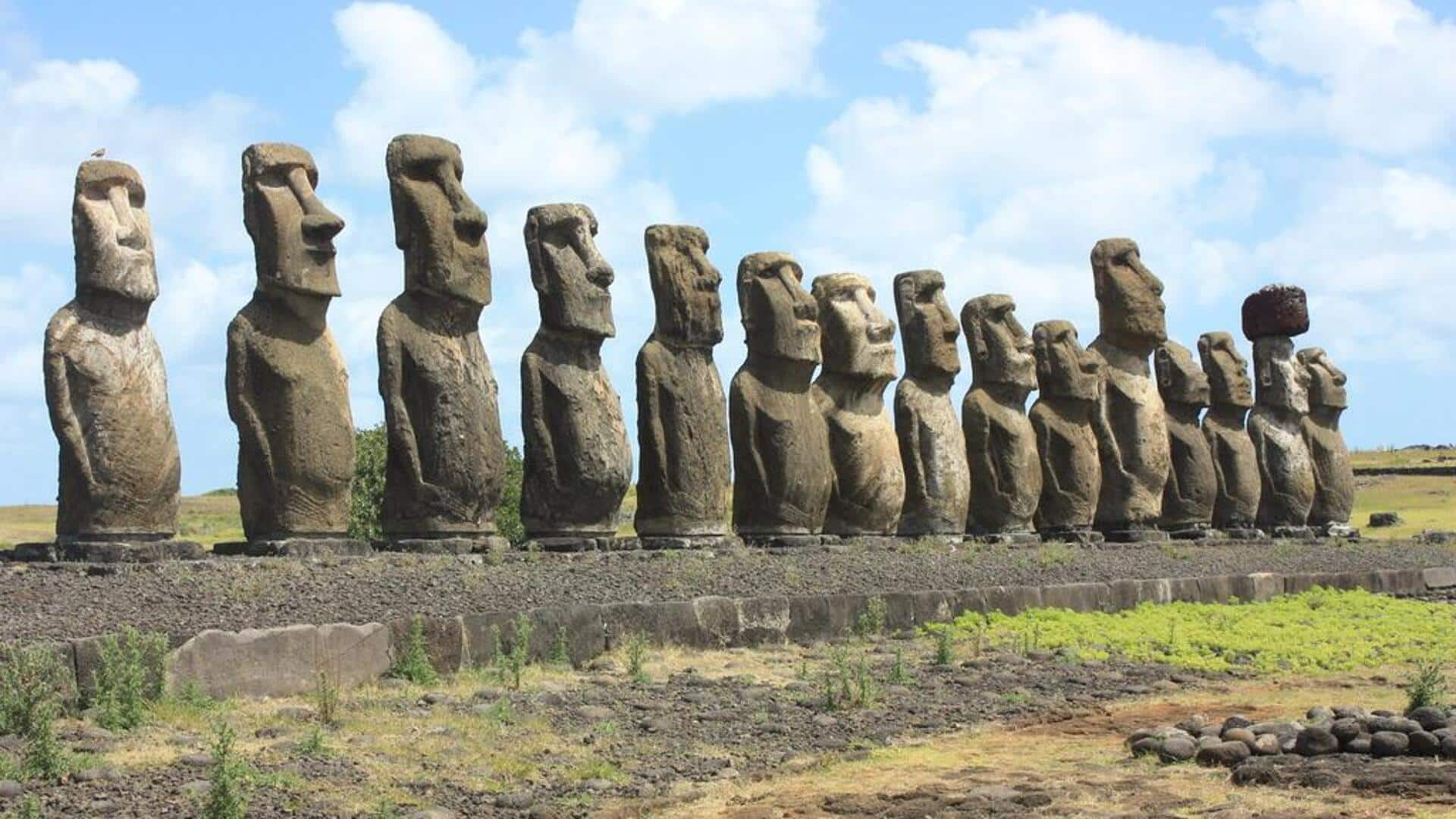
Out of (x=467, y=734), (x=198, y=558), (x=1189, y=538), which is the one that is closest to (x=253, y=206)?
(x=198, y=558)

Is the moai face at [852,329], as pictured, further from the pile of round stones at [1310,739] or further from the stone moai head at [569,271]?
the pile of round stones at [1310,739]

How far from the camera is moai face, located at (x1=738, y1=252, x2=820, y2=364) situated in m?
17.5

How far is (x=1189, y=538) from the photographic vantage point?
76.6 ft

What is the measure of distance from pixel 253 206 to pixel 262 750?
627 centimetres

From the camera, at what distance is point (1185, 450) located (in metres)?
23.7

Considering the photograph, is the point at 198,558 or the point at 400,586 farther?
the point at 198,558

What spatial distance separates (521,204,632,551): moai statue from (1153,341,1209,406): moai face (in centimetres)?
1032

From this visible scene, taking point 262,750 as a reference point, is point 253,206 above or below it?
above

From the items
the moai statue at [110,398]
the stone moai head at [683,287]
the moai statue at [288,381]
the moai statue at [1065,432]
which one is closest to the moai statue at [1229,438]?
the moai statue at [1065,432]

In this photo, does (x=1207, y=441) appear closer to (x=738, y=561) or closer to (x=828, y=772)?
(x=738, y=561)

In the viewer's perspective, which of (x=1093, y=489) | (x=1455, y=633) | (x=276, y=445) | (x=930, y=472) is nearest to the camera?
(x=276, y=445)

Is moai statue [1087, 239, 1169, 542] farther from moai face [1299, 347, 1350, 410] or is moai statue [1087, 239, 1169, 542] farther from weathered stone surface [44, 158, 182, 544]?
weathered stone surface [44, 158, 182, 544]

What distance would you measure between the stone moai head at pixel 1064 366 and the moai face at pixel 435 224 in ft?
28.6

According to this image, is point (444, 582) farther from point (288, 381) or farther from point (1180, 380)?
point (1180, 380)
